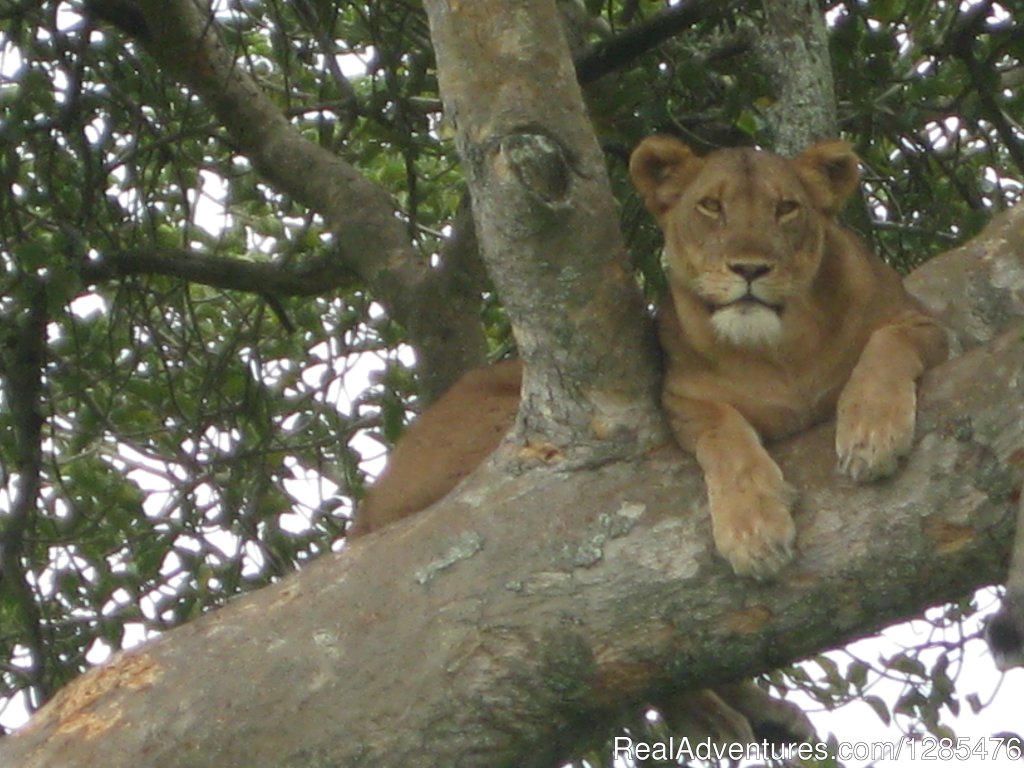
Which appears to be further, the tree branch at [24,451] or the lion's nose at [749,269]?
the tree branch at [24,451]

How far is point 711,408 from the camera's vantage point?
4.44m

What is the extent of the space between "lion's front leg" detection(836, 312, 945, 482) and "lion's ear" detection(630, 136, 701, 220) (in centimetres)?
80

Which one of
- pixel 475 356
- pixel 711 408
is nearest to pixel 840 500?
pixel 711 408

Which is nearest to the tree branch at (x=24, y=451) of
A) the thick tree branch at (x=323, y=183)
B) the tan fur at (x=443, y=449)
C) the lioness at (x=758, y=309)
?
the thick tree branch at (x=323, y=183)

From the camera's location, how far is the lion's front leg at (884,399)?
3898 mm

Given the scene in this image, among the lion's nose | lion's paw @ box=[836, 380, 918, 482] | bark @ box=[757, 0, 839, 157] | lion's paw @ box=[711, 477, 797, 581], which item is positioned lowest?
lion's paw @ box=[711, 477, 797, 581]

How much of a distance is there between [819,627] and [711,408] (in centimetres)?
78

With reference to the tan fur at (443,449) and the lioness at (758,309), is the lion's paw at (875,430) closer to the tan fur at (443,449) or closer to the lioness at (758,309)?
the lioness at (758,309)

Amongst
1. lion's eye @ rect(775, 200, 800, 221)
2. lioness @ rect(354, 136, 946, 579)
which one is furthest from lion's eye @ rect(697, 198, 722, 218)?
lion's eye @ rect(775, 200, 800, 221)

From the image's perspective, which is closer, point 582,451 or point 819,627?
point 819,627

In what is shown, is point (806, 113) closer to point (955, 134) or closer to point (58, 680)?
point (955, 134)

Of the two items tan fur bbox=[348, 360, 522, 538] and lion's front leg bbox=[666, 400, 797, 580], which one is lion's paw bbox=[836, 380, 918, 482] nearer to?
lion's front leg bbox=[666, 400, 797, 580]

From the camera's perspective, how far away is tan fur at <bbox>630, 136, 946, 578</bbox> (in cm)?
447

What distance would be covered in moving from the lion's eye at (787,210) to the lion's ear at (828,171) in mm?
87
